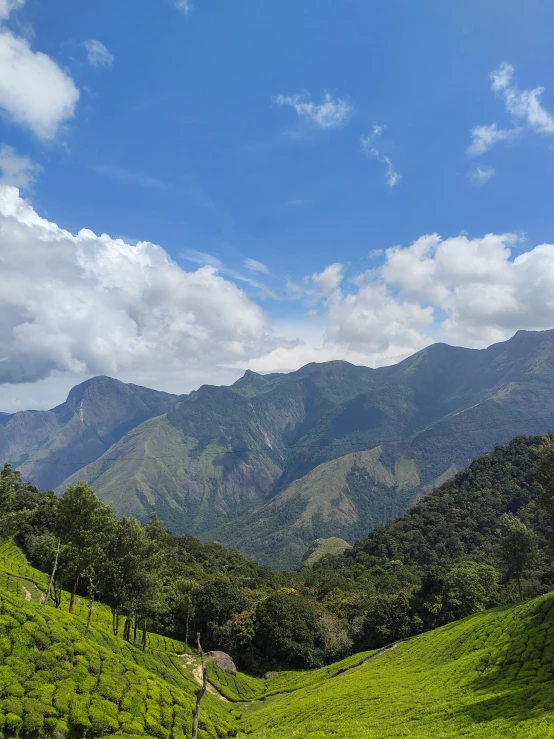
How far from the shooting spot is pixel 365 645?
86688mm

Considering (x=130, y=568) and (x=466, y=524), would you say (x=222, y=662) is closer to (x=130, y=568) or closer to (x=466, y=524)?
(x=130, y=568)

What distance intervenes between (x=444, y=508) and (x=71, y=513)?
189726mm

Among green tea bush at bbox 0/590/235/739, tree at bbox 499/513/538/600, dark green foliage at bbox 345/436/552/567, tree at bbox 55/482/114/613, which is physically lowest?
dark green foliage at bbox 345/436/552/567

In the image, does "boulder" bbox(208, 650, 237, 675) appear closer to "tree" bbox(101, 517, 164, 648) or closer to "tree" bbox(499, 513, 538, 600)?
"tree" bbox(101, 517, 164, 648)

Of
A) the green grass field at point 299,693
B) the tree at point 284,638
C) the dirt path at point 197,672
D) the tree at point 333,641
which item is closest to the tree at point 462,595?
the tree at point 333,641

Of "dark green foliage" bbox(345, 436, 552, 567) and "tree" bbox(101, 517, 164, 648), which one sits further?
"dark green foliage" bbox(345, 436, 552, 567)

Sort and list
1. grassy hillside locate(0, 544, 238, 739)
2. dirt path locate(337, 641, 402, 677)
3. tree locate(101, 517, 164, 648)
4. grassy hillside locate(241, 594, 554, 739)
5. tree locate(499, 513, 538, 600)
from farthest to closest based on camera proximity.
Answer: tree locate(499, 513, 538, 600)
dirt path locate(337, 641, 402, 677)
tree locate(101, 517, 164, 648)
grassy hillside locate(241, 594, 554, 739)
grassy hillside locate(0, 544, 238, 739)

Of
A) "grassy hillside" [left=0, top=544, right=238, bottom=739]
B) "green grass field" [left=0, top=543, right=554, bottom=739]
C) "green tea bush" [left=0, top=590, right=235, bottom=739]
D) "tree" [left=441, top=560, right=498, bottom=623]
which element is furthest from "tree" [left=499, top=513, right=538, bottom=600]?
"green tea bush" [left=0, top=590, right=235, bottom=739]

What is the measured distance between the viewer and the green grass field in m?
25.2

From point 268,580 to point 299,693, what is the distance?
83.8 m

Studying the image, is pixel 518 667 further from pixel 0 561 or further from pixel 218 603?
pixel 0 561

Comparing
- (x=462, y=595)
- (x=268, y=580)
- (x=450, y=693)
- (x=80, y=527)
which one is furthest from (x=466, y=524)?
(x=80, y=527)

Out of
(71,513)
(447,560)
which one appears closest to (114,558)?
(71,513)

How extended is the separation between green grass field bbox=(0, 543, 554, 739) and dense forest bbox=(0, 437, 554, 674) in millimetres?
8879
